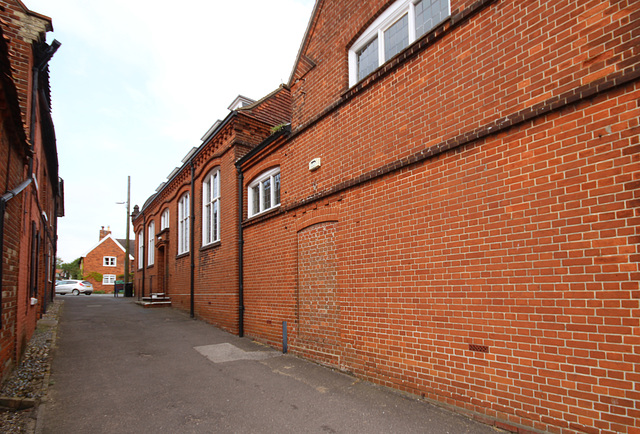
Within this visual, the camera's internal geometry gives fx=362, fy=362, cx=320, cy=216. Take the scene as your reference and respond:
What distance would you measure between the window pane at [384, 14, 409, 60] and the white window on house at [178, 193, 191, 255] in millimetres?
12426

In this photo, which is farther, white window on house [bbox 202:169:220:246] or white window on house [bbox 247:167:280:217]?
white window on house [bbox 202:169:220:246]

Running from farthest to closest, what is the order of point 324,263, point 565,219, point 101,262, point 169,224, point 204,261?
point 101,262
point 169,224
point 204,261
point 324,263
point 565,219

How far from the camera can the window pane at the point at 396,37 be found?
19.6 feet

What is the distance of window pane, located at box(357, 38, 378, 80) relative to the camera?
21.8 ft

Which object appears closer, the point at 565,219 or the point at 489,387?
the point at 565,219

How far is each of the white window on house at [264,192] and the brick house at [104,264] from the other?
4157cm

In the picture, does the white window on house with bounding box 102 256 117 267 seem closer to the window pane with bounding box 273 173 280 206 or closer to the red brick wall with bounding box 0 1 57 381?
the red brick wall with bounding box 0 1 57 381

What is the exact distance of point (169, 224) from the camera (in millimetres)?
18219

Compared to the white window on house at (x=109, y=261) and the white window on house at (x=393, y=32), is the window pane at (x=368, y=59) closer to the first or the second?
the white window on house at (x=393, y=32)

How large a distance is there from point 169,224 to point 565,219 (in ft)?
58.0

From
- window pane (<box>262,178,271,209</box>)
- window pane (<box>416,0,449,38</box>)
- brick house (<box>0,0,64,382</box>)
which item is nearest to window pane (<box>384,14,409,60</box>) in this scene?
window pane (<box>416,0,449,38</box>)

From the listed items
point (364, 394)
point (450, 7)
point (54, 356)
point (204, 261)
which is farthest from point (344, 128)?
point (204, 261)

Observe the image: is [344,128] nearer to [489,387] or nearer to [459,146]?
[459,146]

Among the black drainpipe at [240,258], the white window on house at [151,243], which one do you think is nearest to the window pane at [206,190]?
the black drainpipe at [240,258]
